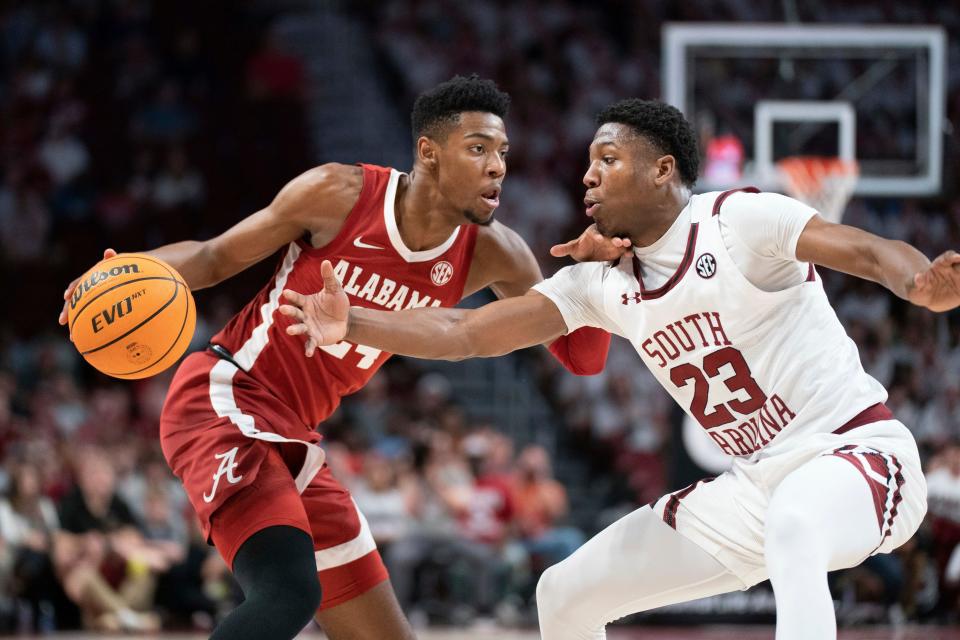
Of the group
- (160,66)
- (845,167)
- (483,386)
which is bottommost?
(483,386)

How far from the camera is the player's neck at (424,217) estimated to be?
15.9ft

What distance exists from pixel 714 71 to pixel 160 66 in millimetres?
7904

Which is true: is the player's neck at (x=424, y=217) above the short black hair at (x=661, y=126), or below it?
below

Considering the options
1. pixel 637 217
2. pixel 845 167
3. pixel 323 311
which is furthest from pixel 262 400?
pixel 845 167

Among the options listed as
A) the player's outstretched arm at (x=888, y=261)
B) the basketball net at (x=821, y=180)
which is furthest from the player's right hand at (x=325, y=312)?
the basketball net at (x=821, y=180)

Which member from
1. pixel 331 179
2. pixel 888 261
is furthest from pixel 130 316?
pixel 888 261

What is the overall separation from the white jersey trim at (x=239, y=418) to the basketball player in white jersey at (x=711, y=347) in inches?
25.2

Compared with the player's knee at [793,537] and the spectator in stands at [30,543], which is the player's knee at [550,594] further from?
the spectator in stands at [30,543]

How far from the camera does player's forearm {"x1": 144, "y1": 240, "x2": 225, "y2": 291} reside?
4.66 m

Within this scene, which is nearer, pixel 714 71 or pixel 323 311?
pixel 323 311

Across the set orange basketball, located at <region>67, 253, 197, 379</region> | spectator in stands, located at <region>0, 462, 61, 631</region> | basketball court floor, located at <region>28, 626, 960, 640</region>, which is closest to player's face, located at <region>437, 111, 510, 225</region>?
orange basketball, located at <region>67, 253, 197, 379</region>

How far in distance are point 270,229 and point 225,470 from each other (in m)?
0.92

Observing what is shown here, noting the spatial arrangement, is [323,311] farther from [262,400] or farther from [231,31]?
[231,31]

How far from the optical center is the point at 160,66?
15.4 metres
